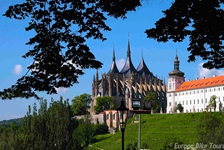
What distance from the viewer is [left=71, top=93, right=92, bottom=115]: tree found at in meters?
107

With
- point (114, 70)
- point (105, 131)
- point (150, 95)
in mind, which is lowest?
point (105, 131)

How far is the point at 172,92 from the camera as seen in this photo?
10250cm

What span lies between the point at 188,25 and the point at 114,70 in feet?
392

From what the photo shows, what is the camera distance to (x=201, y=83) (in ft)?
310

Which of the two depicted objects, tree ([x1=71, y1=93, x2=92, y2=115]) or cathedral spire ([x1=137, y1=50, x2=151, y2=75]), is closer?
tree ([x1=71, y1=93, x2=92, y2=115])

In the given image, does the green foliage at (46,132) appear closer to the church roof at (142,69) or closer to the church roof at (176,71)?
the church roof at (176,71)

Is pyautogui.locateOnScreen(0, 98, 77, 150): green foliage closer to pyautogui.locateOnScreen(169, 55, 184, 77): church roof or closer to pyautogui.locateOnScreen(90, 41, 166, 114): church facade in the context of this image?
pyautogui.locateOnScreen(169, 55, 184, 77): church roof

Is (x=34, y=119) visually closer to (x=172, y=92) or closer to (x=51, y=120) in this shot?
(x=51, y=120)

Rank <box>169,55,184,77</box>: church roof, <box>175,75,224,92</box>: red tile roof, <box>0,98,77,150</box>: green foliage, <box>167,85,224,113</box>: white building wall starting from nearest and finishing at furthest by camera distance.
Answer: <box>0,98,77,150</box>: green foliage, <box>167,85,224,113</box>: white building wall, <box>175,75,224,92</box>: red tile roof, <box>169,55,184,77</box>: church roof

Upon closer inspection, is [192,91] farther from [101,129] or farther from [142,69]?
[142,69]

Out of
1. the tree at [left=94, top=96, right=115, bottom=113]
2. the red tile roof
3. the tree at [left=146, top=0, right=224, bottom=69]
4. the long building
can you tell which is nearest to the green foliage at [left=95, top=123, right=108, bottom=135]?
the tree at [left=94, top=96, right=115, bottom=113]

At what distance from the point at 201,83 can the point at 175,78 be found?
33.1 ft

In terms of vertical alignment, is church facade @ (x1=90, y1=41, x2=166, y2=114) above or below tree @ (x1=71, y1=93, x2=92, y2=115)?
above

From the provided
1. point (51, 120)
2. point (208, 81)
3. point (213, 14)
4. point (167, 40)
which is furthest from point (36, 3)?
point (208, 81)
